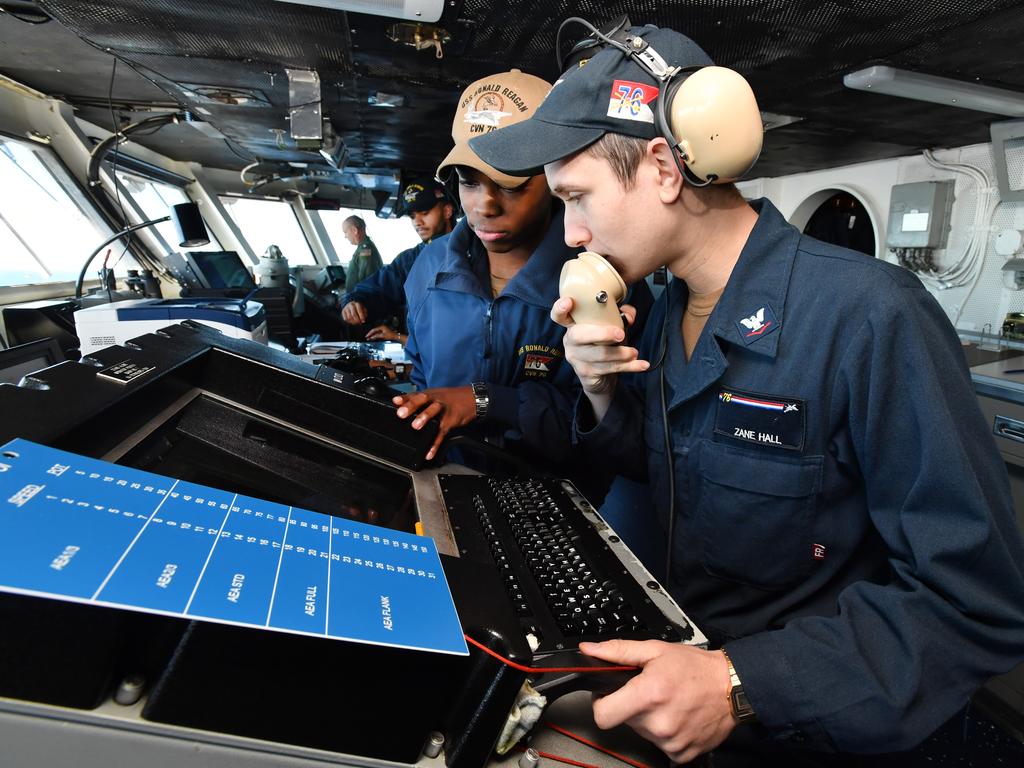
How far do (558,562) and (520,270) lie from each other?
951 millimetres

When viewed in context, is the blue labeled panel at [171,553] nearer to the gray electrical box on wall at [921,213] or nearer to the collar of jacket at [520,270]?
the collar of jacket at [520,270]

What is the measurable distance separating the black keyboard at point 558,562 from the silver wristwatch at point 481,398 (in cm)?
32

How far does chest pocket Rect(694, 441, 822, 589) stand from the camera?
92 cm

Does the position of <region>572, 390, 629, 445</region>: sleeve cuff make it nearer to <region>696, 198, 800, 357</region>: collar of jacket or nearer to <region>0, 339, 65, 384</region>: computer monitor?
<region>696, 198, 800, 357</region>: collar of jacket

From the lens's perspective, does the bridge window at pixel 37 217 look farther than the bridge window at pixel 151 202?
No

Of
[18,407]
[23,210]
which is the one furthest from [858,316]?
[23,210]

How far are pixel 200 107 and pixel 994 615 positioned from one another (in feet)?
12.4

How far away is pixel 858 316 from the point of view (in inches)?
33.0

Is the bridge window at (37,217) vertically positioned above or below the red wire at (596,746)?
above

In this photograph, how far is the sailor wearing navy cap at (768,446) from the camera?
720 millimetres

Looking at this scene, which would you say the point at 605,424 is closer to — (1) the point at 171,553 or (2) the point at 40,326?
(1) the point at 171,553

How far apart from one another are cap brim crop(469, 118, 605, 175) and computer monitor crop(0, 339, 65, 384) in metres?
1.12

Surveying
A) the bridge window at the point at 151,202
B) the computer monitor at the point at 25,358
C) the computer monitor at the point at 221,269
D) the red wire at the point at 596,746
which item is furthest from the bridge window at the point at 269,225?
→ the red wire at the point at 596,746

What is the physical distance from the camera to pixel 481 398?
4.69 ft
